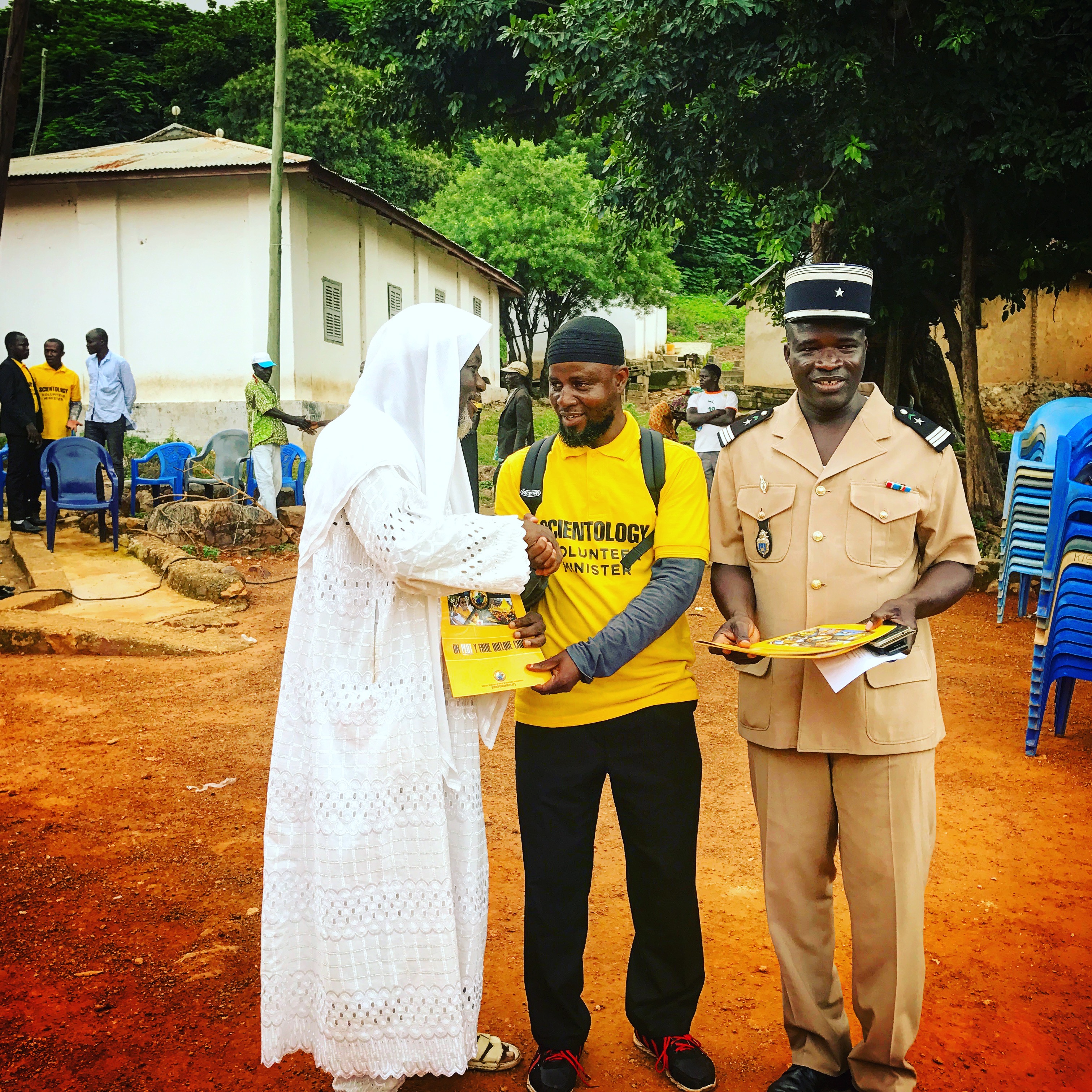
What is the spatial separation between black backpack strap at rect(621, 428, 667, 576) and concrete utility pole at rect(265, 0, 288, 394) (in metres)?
11.5

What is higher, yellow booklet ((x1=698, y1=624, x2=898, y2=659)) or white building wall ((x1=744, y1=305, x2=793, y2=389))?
white building wall ((x1=744, y1=305, x2=793, y2=389))

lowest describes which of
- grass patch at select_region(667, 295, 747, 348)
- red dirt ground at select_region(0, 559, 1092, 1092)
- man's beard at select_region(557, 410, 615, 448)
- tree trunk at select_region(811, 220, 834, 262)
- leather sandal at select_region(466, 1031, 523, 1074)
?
red dirt ground at select_region(0, 559, 1092, 1092)

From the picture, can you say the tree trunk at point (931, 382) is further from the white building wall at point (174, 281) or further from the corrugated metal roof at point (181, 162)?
the white building wall at point (174, 281)

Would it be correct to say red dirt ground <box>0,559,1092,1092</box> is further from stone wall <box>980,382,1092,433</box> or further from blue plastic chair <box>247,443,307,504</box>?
stone wall <box>980,382,1092,433</box>

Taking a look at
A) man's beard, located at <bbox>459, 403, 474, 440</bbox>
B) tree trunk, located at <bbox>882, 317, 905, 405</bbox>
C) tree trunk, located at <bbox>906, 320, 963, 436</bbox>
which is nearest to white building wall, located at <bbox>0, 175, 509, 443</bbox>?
tree trunk, located at <bbox>882, 317, 905, 405</bbox>

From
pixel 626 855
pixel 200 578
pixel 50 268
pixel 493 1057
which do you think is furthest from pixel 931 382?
pixel 50 268

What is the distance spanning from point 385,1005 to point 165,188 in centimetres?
1605

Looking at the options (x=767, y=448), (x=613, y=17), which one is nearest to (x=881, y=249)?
(x=613, y=17)

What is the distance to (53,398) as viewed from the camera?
1038cm

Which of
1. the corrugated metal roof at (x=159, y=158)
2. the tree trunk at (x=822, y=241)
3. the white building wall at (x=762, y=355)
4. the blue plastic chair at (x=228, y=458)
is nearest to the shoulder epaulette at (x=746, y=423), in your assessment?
the tree trunk at (x=822, y=241)

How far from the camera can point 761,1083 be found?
2738 millimetres

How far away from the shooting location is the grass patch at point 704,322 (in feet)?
127

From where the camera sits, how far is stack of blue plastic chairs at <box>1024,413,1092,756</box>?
4965mm

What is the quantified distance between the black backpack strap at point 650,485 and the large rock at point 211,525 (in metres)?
8.72
